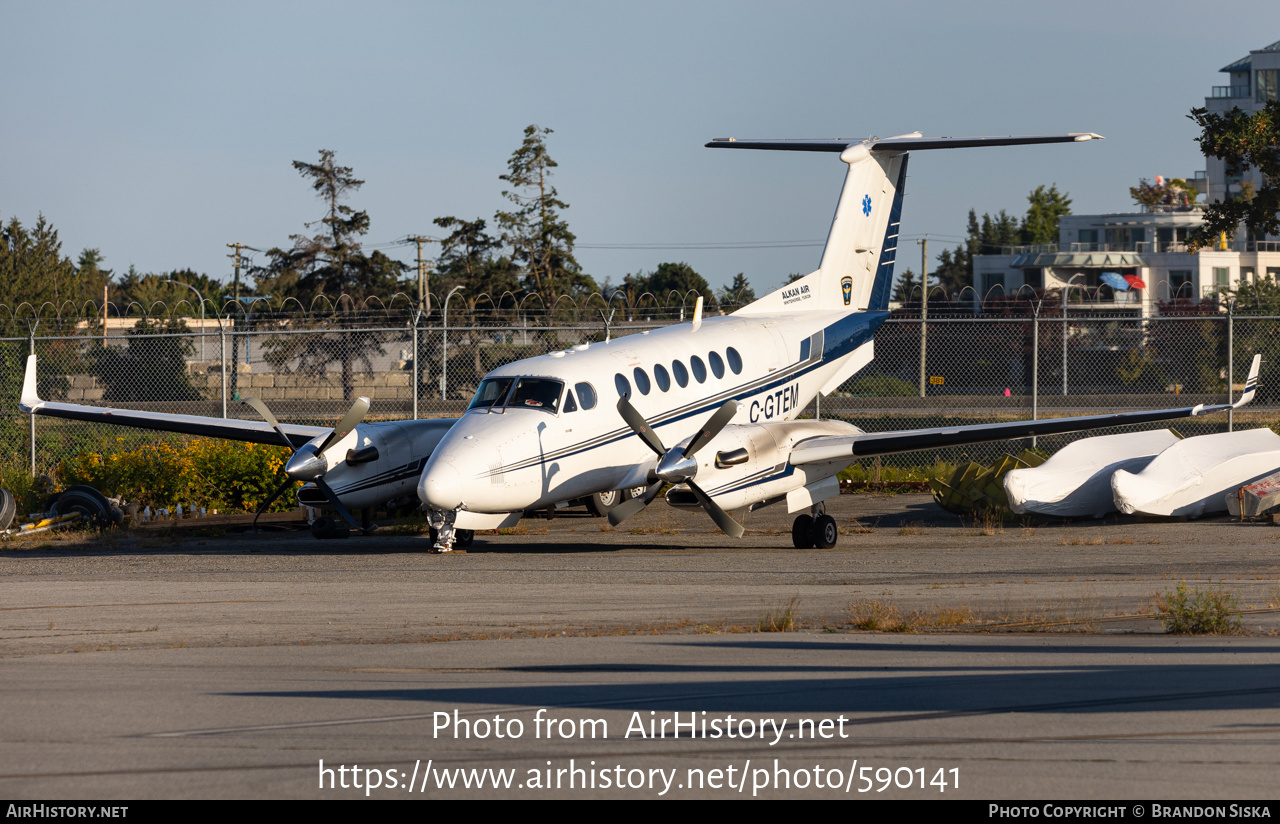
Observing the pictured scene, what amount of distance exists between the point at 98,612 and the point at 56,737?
6.00 m

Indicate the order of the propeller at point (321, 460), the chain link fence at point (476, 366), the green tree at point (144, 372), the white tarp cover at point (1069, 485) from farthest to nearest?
the green tree at point (144, 372)
the chain link fence at point (476, 366)
the white tarp cover at point (1069, 485)
the propeller at point (321, 460)

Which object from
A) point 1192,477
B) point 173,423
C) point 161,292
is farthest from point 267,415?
point 161,292

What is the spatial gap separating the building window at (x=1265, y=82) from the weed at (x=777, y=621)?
123900 millimetres

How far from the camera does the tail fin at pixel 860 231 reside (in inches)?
933

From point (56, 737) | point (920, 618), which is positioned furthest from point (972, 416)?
point (56, 737)

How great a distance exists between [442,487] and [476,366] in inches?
581

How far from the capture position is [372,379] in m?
46.9

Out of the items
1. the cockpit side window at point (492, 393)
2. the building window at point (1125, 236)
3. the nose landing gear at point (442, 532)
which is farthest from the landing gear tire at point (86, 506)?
the building window at point (1125, 236)

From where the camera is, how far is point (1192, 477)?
793 inches

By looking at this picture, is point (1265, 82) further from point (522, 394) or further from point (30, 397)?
point (30, 397)

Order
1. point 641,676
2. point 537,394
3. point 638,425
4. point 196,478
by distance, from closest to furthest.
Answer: point 641,676, point 537,394, point 638,425, point 196,478

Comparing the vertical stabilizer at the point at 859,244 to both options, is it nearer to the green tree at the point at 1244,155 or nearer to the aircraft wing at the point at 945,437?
the aircraft wing at the point at 945,437

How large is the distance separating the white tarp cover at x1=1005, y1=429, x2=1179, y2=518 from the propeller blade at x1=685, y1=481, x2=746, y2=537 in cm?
522
